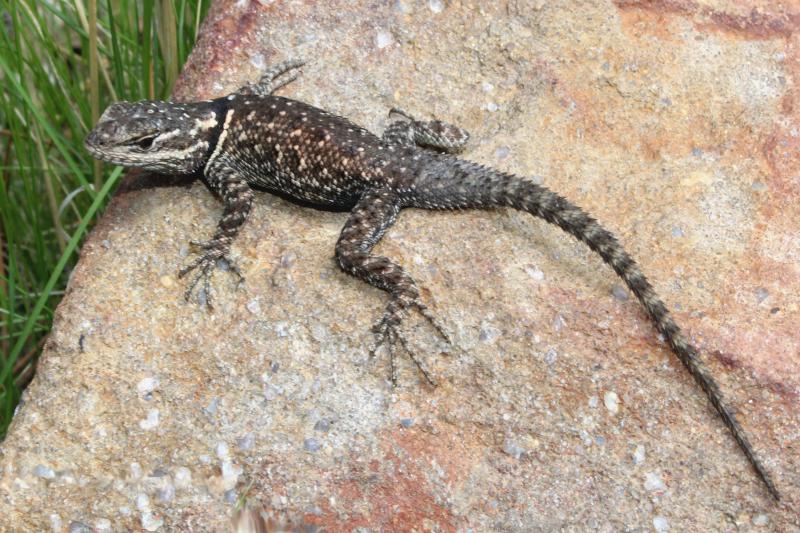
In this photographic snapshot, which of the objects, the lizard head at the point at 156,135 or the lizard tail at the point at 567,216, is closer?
the lizard tail at the point at 567,216

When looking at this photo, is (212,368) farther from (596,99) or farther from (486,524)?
(596,99)

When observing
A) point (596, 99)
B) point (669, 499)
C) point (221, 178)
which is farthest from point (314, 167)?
point (669, 499)

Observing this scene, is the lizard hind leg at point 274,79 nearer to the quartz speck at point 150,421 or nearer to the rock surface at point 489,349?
the rock surface at point 489,349

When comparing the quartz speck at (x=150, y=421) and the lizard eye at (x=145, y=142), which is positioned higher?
the lizard eye at (x=145, y=142)

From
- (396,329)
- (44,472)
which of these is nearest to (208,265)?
(396,329)

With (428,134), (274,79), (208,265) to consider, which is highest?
(428,134)

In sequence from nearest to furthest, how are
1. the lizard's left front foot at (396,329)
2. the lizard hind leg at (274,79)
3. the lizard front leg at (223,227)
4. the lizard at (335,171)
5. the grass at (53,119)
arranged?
1. the lizard's left front foot at (396,329)
2. the lizard at (335,171)
3. the lizard front leg at (223,227)
4. the lizard hind leg at (274,79)
5. the grass at (53,119)

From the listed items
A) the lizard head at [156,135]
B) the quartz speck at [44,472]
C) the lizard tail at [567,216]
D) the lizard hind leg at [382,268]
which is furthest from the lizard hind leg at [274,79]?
the quartz speck at [44,472]

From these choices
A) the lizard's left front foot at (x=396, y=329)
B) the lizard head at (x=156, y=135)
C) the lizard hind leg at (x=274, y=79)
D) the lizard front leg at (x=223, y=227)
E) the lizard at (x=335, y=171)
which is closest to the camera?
the lizard's left front foot at (x=396, y=329)

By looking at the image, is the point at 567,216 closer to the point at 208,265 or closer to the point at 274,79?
the point at 208,265
